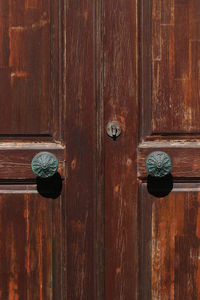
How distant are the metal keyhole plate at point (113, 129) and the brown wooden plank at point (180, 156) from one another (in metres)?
0.08

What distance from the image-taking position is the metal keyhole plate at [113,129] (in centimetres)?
152

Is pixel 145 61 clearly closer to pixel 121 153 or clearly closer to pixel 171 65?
pixel 171 65

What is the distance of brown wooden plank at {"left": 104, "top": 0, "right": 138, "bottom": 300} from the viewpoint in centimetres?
152

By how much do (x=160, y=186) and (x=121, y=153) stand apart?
14cm

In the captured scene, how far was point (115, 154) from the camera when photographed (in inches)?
60.5

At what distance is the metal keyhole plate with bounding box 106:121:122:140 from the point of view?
152 cm

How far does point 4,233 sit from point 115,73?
1.78ft

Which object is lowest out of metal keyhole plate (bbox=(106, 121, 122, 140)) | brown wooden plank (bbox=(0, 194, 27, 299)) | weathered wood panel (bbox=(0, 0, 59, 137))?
brown wooden plank (bbox=(0, 194, 27, 299))

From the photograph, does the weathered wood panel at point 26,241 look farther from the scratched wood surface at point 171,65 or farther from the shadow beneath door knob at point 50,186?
the scratched wood surface at point 171,65

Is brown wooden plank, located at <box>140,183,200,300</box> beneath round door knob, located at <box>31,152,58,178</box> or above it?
beneath

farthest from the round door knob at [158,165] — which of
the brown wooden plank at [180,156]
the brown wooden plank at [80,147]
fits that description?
the brown wooden plank at [80,147]

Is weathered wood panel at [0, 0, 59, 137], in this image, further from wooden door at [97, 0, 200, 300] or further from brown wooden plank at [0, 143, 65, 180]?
wooden door at [97, 0, 200, 300]

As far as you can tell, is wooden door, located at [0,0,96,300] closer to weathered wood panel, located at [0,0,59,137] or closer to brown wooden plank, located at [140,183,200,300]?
weathered wood panel, located at [0,0,59,137]

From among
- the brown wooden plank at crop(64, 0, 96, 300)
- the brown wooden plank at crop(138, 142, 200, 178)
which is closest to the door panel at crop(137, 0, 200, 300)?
the brown wooden plank at crop(138, 142, 200, 178)
